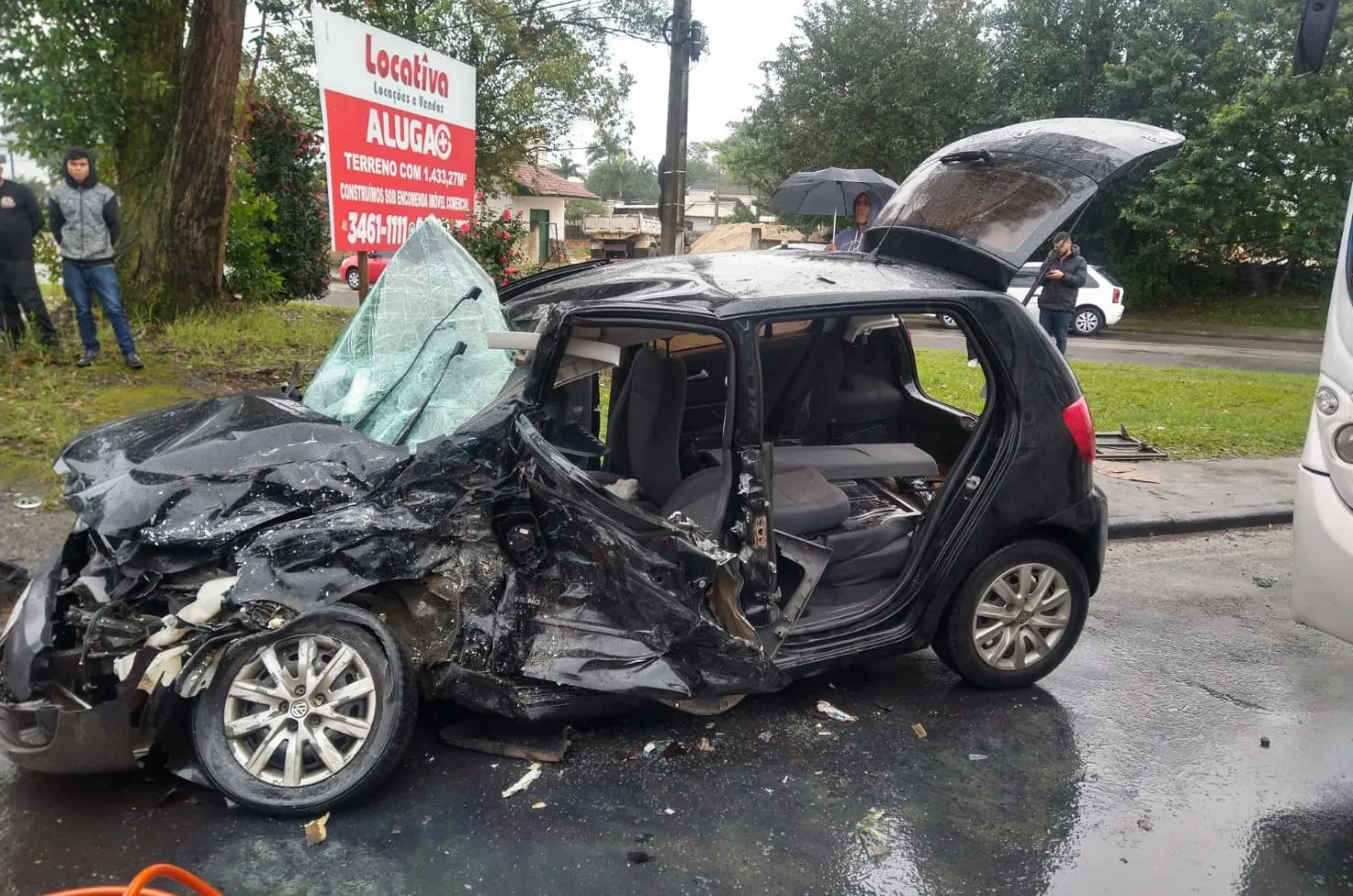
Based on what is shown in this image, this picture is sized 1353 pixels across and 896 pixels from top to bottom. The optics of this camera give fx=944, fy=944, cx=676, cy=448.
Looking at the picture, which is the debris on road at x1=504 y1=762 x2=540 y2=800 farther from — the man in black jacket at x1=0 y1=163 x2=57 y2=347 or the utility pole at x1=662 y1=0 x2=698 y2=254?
the utility pole at x1=662 y1=0 x2=698 y2=254

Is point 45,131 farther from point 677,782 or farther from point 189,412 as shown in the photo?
point 677,782

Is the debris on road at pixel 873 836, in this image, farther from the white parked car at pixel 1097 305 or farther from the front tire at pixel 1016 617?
the white parked car at pixel 1097 305

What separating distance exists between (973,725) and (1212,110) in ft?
79.6

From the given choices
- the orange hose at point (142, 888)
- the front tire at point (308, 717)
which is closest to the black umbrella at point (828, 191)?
the front tire at point (308, 717)

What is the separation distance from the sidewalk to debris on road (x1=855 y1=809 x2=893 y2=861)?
3.78 m

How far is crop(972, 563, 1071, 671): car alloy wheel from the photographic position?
12.3ft

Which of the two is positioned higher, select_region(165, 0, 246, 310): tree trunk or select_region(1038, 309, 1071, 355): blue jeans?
select_region(165, 0, 246, 310): tree trunk

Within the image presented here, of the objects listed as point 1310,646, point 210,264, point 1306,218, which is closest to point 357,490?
point 1310,646

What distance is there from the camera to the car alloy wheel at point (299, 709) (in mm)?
2881

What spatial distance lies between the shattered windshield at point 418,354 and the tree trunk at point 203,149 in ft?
17.3

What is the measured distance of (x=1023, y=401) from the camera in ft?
12.0

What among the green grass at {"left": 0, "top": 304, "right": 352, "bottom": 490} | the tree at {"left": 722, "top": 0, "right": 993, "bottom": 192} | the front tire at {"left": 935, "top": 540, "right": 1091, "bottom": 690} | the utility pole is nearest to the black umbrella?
the utility pole

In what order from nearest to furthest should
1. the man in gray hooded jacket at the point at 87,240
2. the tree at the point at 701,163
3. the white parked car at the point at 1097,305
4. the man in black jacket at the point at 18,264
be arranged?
the man in gray hooded jacket at the point at 87,240
the man in black jacket at the point at 18,264
the white parked car at the point at 1097,305
the tree at the point at 701,163

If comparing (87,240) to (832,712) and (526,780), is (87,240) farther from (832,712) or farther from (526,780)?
(832,712)
